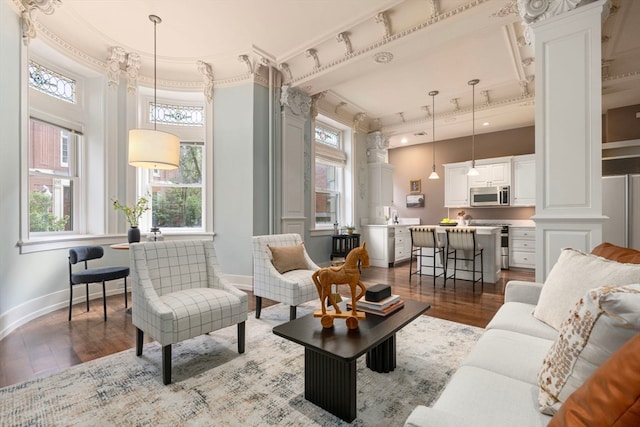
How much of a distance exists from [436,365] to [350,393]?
91cm

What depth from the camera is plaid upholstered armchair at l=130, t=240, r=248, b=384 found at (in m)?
1.96

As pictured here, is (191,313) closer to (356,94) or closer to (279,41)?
(279,41)

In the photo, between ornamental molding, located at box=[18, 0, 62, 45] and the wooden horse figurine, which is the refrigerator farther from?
ornamental molding, located at box=[18, 0, 62, 45]

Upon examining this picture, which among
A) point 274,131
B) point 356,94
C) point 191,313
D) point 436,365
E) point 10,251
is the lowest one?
point 436,365

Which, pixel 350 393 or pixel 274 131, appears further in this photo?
pixel 274 131

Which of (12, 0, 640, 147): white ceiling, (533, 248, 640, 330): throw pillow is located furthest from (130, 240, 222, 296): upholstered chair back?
(12, 0, 640, 147): white ceiling

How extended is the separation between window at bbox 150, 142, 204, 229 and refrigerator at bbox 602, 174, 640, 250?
6189mm

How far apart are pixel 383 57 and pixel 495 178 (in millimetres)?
4153

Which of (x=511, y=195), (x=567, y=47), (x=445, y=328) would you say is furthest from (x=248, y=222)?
(x=511, y=195)

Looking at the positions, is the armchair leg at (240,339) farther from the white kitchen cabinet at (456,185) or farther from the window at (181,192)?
the white kitchen cabinet at (456,185)

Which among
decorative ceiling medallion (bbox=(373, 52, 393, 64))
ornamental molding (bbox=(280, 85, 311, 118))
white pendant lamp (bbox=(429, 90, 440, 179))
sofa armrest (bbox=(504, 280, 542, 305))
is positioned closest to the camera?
sofa armrest (bbox=(504, 280, 542, 305))

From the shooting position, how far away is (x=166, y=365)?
1.91 m

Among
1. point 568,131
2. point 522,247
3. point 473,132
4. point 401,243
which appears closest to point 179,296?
point 568,131

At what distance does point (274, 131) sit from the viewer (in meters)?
4.53
